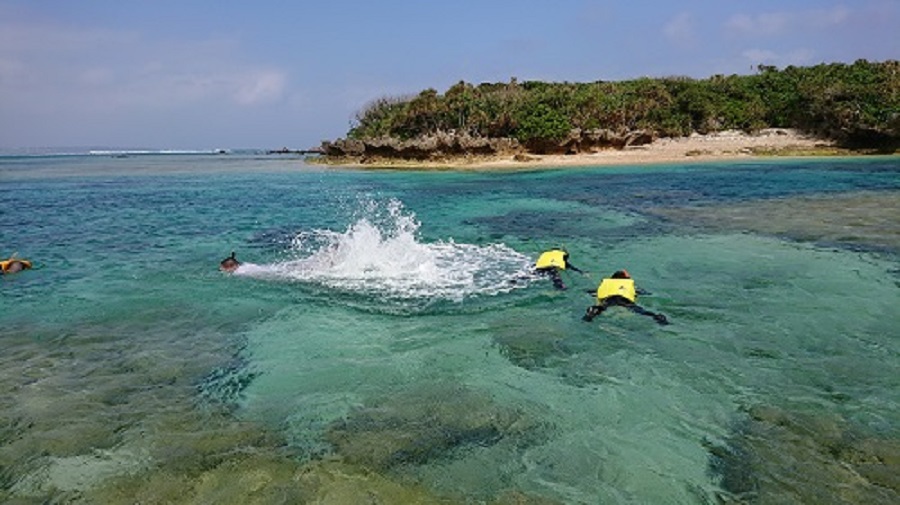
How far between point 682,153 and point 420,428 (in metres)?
56.7

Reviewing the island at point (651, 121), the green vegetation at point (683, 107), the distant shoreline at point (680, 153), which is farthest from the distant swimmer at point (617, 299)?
the green vegetation at point (683, 107)

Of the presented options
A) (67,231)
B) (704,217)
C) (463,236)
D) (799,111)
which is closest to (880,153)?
(799,111)

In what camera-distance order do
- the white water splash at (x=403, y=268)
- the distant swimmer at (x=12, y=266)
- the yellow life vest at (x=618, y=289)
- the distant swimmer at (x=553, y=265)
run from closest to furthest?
the yellow life vest at (x=618, y=289)
the white water splash at (x=403, y=268)
the distant swimmer at (x=553, y=265)
the distant swimmer at (x=12, y=266)

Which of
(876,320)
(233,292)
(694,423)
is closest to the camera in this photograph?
(694,423)

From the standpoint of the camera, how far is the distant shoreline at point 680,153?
180 feet

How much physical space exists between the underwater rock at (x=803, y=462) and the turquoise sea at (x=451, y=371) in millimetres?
27

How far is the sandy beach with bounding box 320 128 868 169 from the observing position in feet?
181

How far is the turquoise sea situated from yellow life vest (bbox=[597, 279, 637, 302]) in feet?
1.96

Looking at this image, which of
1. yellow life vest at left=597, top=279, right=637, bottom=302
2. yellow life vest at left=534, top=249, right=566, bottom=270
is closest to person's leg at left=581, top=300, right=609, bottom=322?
yellow life vest at left=597, top=279, right=637, bottom=302

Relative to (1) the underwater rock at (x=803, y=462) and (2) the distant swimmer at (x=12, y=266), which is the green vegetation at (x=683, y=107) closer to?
(2) the distant swimmer at (x=12, y=266)

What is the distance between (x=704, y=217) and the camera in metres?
23.3

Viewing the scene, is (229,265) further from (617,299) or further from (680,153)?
(680,153)

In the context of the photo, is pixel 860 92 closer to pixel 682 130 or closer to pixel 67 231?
pixel 682 130

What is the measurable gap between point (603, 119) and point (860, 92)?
23.6 metres
